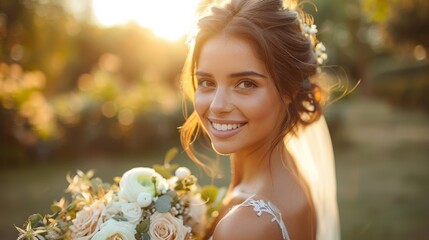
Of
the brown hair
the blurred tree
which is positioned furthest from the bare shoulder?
the blurred tree

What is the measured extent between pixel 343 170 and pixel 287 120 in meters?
9.19

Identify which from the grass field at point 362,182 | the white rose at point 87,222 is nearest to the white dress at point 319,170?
the white rose at point 87,222

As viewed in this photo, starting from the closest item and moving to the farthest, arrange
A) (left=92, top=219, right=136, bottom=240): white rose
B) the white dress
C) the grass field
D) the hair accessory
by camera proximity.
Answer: (left=92, top=219, right=136, bottom=240): white rose, the hair accessory, the white dress, the grass field

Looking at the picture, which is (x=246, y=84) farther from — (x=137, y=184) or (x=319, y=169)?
(x=319, y=169)

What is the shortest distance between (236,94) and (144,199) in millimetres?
660

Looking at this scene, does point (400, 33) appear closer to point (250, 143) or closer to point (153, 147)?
point (153, 147)

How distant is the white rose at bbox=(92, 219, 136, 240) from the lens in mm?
2297

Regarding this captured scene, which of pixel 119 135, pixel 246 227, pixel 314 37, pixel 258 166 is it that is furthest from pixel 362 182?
pixel 246 227

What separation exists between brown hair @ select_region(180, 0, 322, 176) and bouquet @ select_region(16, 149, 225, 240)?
0.61m

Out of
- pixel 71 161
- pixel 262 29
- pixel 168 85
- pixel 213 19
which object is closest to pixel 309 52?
pixel 262 29

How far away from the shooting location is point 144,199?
8.07 ft

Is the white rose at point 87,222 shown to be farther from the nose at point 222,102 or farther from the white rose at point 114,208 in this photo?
the nose at point 222,102

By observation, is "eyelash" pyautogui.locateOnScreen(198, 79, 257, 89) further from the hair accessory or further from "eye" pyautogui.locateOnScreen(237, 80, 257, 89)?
the hair accessory

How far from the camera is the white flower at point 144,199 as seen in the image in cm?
246
